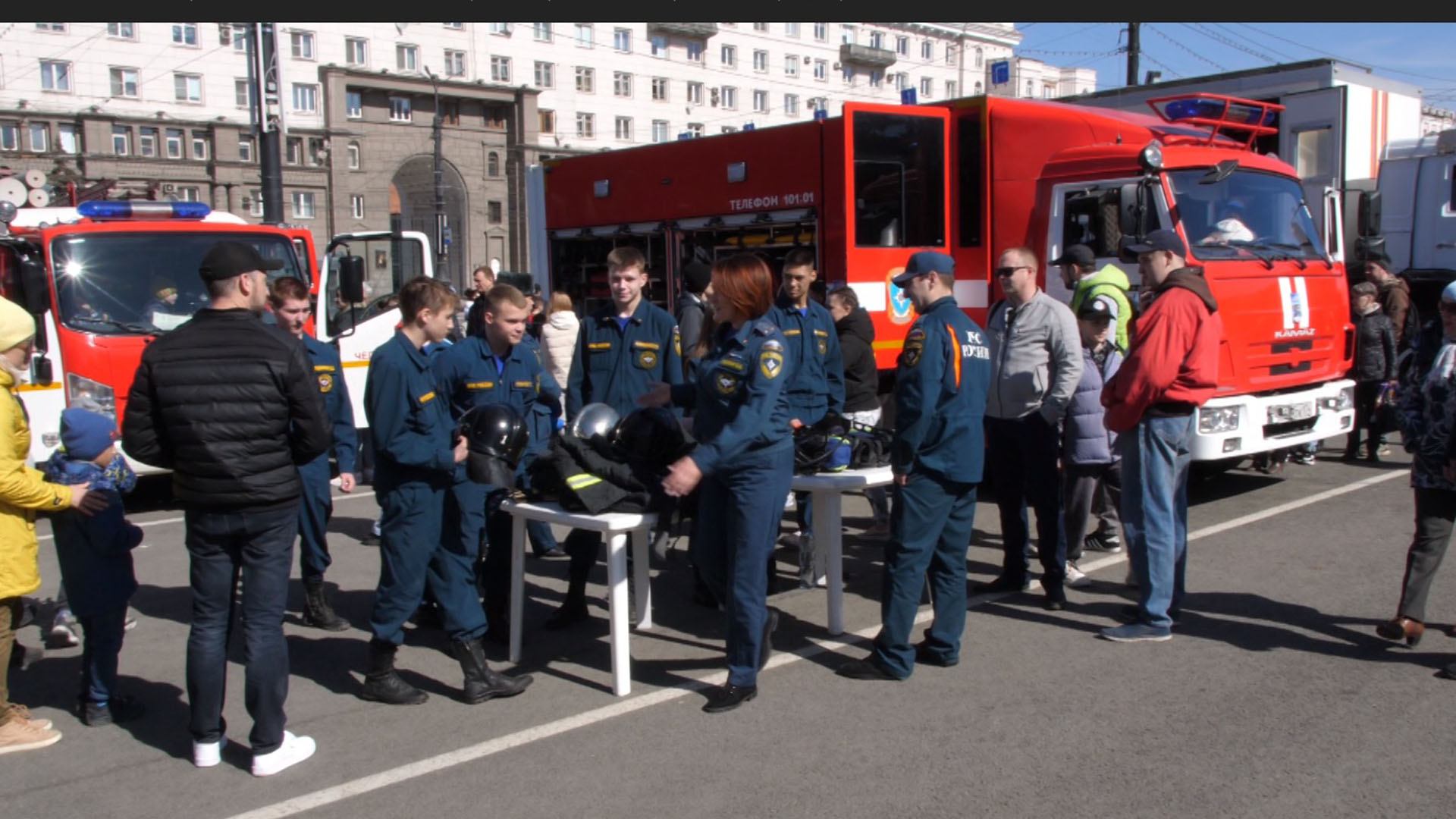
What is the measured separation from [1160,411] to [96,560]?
4.80 meters

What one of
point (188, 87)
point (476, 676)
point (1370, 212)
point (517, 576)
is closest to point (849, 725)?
point (476, 676)

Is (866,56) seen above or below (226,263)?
above

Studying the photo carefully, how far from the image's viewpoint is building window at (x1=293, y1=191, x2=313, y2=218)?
53094mm

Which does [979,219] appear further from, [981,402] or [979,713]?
[979,713]

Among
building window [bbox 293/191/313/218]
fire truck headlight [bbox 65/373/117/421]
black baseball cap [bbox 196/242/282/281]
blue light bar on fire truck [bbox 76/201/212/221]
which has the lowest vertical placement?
fire truck headlight [bbox 65/373/117/421]

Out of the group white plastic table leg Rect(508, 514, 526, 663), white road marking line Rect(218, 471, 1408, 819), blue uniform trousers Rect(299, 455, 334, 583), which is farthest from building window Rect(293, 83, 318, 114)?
white road marking line Rect(218, 471, 1408, 819)

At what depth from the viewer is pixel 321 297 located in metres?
10.8

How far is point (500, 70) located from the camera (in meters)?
59.9

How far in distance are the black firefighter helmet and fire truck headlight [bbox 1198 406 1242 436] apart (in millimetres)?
5096

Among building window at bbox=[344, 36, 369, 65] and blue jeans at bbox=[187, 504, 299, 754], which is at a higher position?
building window at bbox=[344, 36, 369, 65]

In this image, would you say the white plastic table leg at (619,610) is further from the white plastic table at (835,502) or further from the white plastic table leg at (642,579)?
the white plastic table at (835,502)

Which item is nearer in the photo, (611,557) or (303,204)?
(611,557)

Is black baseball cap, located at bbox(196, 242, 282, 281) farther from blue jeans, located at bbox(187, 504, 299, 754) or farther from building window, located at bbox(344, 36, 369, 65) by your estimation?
building window, located at bbox(344, 36, 369, 65)

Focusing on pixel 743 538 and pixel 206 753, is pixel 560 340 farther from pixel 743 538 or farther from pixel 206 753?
pixel 206 753
